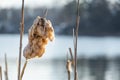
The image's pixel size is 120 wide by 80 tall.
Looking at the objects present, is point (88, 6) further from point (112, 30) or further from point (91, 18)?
point (112, 30)

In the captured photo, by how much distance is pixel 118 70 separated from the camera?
1791 centimetres

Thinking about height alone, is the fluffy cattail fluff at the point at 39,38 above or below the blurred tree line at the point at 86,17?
above

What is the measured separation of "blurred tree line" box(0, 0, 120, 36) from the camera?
1829 inches

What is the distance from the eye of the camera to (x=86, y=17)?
48688 millimetres

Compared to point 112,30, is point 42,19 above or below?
above

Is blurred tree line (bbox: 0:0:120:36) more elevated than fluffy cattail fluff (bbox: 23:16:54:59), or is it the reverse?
fluffy cattail fluff (bbox: 23:16:54:59)

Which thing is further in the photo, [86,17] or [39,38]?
[86,17]

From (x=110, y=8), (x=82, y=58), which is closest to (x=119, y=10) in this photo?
(x=110, y=8)

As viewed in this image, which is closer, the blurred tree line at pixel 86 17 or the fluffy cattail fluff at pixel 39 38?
the fluffy cattail fluff at pixel 39 38

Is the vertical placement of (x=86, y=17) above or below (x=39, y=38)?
below

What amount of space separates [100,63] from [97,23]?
28.9 metres

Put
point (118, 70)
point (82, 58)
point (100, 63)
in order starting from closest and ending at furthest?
point (118, 70), point (100, 63), point (82, 58)

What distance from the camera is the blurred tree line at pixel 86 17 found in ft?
152

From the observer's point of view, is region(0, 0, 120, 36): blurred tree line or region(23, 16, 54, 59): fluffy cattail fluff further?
region(0, 0, 120, 36): blurred tree line
